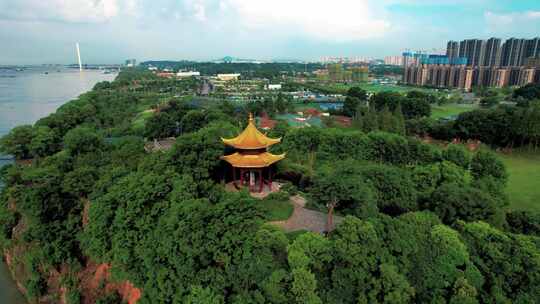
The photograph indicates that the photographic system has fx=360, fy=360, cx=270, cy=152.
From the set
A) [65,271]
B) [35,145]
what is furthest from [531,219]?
[35,145]

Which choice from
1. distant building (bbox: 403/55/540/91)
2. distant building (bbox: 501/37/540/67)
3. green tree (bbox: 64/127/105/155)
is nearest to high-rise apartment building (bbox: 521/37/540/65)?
distant building (bbox: 501/37/540/67)

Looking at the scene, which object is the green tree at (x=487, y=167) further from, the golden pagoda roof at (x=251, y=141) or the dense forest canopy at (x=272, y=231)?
the golden pagoda roof at (x=251, y=141)

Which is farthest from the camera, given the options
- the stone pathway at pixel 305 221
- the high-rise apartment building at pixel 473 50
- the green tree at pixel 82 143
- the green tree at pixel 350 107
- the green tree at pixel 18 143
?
the high-rise apartment building at pixel 473 50

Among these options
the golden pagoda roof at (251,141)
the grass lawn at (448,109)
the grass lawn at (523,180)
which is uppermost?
the golden pagoda roof at (251,141)

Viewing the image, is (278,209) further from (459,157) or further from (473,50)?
(473,50)

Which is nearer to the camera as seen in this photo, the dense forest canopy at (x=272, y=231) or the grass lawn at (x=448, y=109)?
the dense forest canopy at (x=272, y=231)

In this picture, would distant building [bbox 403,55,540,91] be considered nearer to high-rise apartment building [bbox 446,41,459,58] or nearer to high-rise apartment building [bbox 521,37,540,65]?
high-rise apartment building [bbox 446,41,459,58]

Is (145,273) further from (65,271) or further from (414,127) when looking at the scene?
(414,127)

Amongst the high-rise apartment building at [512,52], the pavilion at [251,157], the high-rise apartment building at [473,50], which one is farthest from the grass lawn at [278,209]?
the high-rise apartment building at [473,50]
